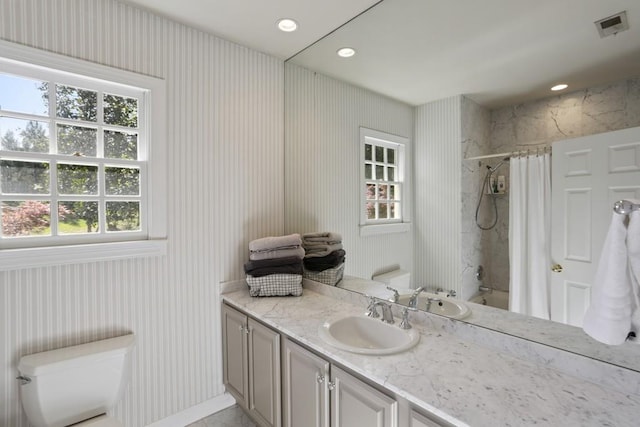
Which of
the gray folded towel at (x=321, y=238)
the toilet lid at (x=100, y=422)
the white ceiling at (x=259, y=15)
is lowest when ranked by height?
the toilet lid at (x=100, y=422)

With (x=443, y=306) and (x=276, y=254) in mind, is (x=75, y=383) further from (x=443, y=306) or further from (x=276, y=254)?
(x=443, y=306)

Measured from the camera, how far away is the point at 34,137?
1.52 meters

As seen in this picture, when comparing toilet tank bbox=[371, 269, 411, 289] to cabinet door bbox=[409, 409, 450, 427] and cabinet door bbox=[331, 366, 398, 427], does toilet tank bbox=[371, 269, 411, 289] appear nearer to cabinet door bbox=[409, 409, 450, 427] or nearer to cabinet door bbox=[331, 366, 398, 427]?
cabinet door bbox=[331, 366, 398, 427]

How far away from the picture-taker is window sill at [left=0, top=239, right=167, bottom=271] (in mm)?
1408

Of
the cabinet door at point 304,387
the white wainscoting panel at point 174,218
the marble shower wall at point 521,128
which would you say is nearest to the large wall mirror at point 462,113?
the marble shower wall at point 521,128

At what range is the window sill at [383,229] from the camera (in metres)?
1.73

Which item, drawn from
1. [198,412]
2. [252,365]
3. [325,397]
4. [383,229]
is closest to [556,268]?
[383,229]

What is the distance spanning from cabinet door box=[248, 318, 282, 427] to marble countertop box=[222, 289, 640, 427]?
24cm

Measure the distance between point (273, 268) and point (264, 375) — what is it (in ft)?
2.05

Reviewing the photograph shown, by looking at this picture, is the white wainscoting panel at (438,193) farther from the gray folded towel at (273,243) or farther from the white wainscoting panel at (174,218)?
the white wainscoting panel at (174,218)

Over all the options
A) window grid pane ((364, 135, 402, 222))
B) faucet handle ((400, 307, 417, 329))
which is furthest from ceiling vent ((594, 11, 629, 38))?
faucet handle ((400, 307, 417, 329))

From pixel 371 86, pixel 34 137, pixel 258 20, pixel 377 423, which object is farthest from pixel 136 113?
pixel 377 423

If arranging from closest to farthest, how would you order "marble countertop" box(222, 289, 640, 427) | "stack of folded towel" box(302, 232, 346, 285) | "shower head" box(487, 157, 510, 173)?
"marble countertop" box(222, 289, 640, 427), "shower head" box(487, 157, 510, 173), "stack of folded towel" box(302, 232, 346, 285)

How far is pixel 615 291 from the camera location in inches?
34.9
